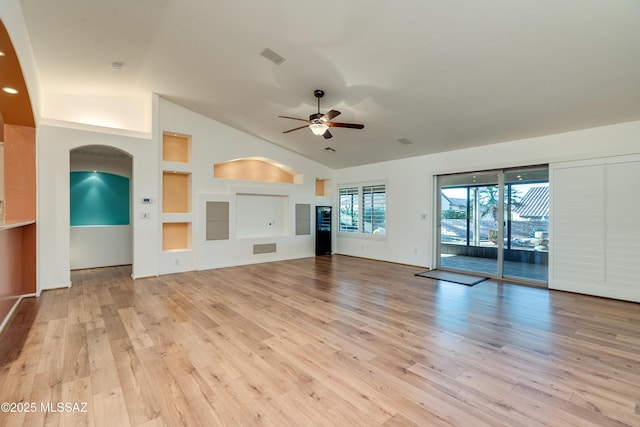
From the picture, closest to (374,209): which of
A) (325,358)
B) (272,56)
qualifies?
(272,56)

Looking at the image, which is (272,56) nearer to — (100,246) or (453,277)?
(453,277)

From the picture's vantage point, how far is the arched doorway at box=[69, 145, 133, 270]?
21.4ft

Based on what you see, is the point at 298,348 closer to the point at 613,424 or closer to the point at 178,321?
the point at 178,321

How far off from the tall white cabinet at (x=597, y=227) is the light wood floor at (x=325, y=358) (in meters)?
0.32

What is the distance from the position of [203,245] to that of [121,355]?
157 inches

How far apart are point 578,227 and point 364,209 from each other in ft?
15.2

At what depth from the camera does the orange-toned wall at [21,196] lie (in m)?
4.32

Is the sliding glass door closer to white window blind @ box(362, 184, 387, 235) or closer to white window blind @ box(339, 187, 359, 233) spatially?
white window blind @ box(362, 184, 387, 235)

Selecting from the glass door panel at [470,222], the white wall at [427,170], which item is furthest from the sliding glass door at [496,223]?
the white wall at [427,170]

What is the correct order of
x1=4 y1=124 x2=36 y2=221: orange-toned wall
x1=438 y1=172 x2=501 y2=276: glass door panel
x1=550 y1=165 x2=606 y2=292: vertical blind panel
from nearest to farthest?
x1=4 y1=124 x2=36 y2=221: orange-toned wall
x1=550 y1=165 x2=606 y2=292: vertical blind panel
x1=438 y1=172 x2=501 y2=276: glass door panel

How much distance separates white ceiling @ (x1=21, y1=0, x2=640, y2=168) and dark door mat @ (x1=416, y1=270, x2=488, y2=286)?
2.72 meters

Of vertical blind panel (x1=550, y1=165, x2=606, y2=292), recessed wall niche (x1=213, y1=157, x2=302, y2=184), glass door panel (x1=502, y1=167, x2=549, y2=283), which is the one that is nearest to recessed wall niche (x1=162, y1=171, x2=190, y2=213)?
recessed wall niche (x1=213, y1=157, x2=302, y2=184)

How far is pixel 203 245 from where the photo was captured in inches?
257

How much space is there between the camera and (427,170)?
6.75m
